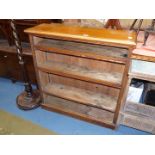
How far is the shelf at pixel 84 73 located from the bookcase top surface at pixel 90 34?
401mm

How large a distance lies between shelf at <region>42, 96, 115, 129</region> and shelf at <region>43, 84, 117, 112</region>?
Result: 23cm

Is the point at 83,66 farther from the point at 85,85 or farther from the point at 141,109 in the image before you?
the point at 141,109

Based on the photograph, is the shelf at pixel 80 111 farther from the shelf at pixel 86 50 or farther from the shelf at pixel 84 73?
the shelf at pixel 86 50

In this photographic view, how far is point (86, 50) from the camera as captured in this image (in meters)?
1.51

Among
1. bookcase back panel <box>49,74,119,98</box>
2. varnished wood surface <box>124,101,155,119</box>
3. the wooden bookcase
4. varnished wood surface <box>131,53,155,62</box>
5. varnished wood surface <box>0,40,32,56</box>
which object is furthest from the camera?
varnished wood surface <box>0,40,32,56</box>

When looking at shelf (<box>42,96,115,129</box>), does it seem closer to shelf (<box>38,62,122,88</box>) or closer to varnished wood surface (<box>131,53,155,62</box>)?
shelf (<box>38,62,122,88</box>)

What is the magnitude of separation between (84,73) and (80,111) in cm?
60

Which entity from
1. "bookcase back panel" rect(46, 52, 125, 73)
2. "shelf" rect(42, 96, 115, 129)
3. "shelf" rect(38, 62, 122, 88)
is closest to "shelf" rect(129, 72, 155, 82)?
"shelf" rect(38, 62, 122, 88)

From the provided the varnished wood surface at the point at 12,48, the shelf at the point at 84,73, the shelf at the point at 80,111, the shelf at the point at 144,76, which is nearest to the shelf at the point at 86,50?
the shelf at the point at 144,76

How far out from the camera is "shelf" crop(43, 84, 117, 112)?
176 cm

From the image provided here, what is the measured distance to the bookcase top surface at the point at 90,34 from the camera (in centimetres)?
127

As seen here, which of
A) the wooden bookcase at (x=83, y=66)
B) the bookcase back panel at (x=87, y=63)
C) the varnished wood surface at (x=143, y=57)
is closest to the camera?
the varnished wood surface at (x=143, y=57)

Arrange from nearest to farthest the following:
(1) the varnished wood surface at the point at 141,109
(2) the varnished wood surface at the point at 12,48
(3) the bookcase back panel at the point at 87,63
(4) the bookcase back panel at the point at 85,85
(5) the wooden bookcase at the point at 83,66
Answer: (5) the wooden bookcase at the point at 83,66, (1) the varnished wood surface at the point at 141,109, (3) the bookcase back panel at the point at 87,63, (4) the bookcase back panel at the point at 85,85, (2) the varnished wood surface at the point at 12,48
